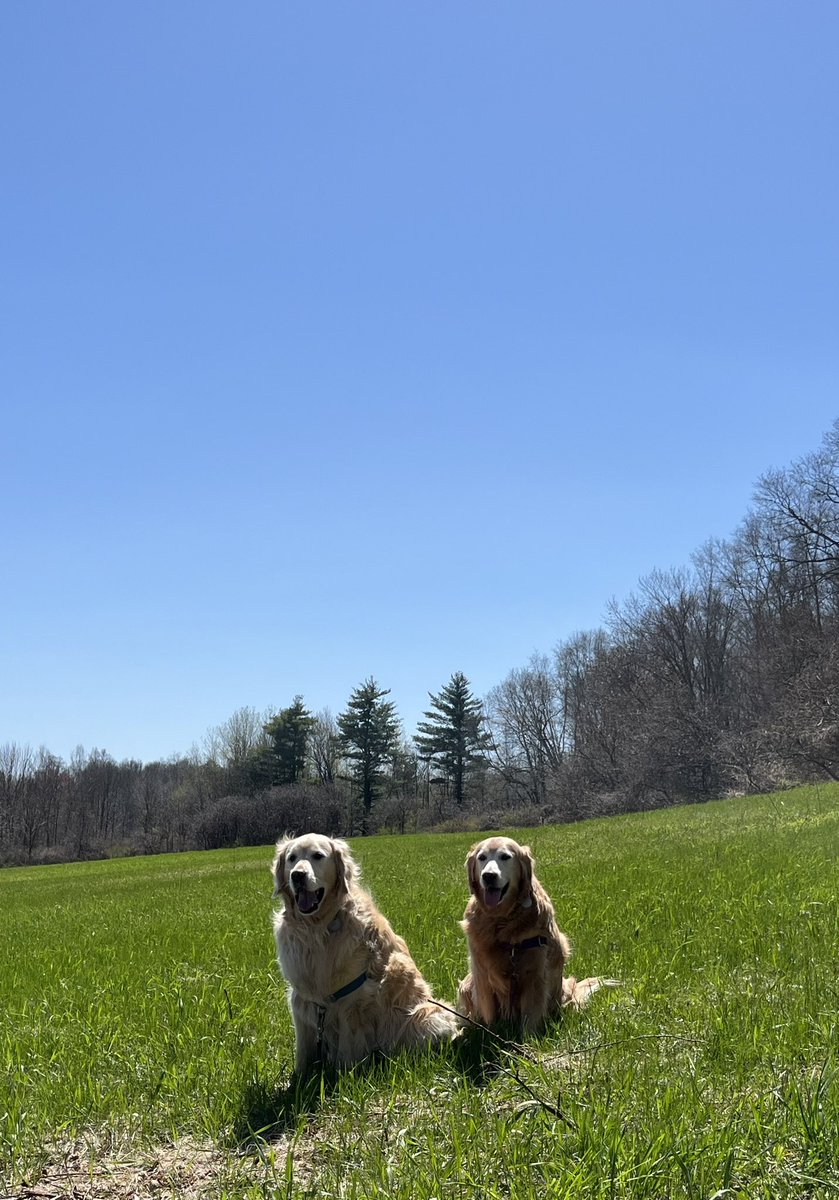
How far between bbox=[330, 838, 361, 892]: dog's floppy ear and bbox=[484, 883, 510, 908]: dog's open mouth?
873mm

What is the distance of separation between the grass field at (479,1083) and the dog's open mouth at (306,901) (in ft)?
3.02

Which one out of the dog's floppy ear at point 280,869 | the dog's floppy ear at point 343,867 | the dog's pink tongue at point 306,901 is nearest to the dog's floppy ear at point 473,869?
the dog's floppy ear at point 343,867

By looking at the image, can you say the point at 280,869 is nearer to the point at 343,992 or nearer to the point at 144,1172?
the point at 343,992

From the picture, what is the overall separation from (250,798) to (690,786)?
1332 inches

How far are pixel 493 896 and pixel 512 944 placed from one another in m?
0.35

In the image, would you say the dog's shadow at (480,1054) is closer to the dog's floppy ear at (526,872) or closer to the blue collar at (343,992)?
the blue collar at (343,992)

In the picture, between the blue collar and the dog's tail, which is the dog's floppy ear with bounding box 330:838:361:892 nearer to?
the blue collar

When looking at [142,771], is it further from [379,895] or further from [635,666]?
[379,895]

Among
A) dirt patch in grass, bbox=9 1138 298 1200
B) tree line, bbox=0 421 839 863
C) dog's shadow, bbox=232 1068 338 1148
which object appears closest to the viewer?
dirt patch in grass, bbox=9 1138 298 1200

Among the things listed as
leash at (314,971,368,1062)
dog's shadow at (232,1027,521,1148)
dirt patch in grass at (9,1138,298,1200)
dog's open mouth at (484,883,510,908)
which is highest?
dog's open mouth at (484,883,510,908)

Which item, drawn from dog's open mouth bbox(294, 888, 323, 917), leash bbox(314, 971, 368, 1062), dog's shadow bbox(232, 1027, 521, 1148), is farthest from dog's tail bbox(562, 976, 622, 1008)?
dog's open mouth bbox(294, 888, 323, 917)

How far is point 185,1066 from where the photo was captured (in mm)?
4828

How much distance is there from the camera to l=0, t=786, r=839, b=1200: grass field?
294 cm

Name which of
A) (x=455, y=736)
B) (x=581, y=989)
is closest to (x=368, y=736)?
(x=455, y=736)
